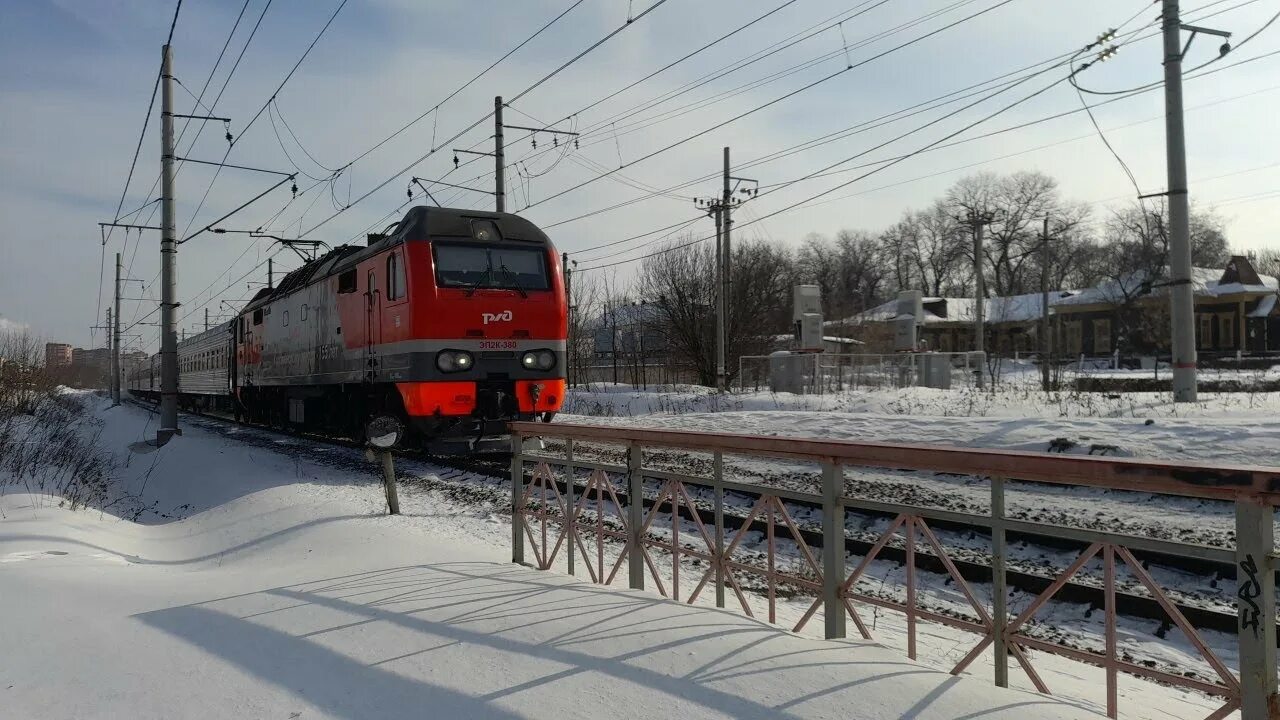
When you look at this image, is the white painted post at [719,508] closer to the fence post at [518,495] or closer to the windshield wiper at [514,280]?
the fence post at [518,495]

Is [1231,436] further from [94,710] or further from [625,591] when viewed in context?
[94,710]

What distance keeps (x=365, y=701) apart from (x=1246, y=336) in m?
59.0

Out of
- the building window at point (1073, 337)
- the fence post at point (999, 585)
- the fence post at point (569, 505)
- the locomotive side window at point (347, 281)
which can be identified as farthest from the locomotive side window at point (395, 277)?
the building window at point (1073, 337)

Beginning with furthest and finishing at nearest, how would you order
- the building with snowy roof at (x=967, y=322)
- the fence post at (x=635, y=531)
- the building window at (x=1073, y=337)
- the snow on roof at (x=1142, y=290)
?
the building with snowy roof at (x=967, y=322)
the building window at (x=1073, y=337)
the snow on roof at (x=1142, y=290)
the fence post at (x=635, y=531)

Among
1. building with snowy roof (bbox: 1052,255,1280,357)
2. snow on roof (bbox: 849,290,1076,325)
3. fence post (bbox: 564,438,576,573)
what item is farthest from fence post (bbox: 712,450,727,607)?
snow on roof (bbox: 849,290,1076,325)

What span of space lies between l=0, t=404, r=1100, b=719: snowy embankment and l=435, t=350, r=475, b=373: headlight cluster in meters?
4.21

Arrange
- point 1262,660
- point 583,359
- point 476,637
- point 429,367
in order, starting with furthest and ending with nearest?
point 583,359 → point 429,367 → point 476,637 → point 1262,660

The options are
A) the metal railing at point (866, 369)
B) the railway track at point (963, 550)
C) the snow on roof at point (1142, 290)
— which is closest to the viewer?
the railway track at point (963, 550)

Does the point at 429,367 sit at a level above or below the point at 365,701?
above

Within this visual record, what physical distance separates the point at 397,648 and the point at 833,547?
2.04 m

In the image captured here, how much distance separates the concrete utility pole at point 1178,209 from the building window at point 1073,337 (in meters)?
47.7

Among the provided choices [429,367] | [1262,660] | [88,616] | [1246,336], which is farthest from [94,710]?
[1246,336]

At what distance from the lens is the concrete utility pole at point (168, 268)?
16.6 meters

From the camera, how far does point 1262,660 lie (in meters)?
2.55
